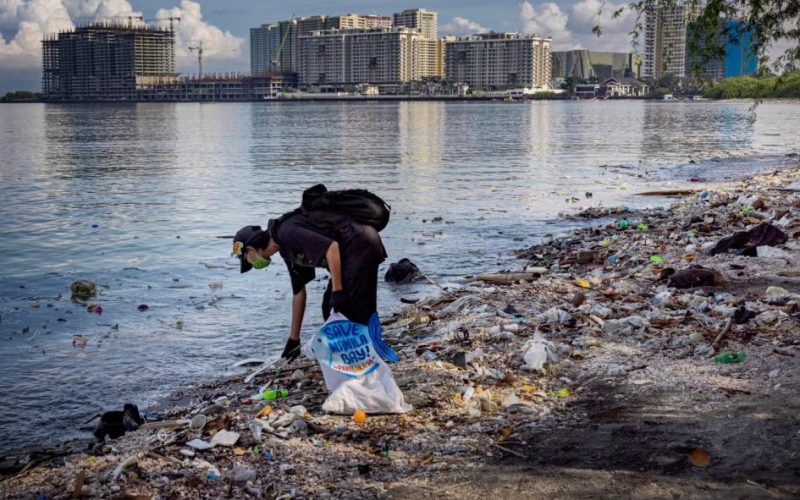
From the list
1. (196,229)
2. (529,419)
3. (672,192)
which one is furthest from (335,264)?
(672,192)

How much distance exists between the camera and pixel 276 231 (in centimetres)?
645

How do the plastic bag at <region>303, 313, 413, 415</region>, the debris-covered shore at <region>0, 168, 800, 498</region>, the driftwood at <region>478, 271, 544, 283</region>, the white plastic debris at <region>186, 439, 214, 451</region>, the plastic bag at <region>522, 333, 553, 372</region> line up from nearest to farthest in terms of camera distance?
the debris-covered shore at <region>0, 168, 800, 498</region> → the white plastic debris at <region>186, 439, 214, 451</region> → the plastic bag at <region>303, 313, 413, 415</region> → the plastic bag at <region>522, 333, 553, 372</region> → the driftwood at <region>478, 271, 544, 283</region>

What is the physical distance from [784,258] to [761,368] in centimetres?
454

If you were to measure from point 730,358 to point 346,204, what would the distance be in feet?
10.5

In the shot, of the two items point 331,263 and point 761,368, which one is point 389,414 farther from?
point 761,368

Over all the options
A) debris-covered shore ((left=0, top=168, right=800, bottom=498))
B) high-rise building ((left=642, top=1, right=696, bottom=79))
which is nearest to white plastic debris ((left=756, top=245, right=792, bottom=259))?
debris-covered shore ((left=0, top=168, right=800, bottom=498))

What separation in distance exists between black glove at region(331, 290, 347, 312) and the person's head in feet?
2.47

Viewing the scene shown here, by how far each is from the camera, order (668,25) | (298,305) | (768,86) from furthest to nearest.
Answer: (768,86), (668,25), (298,305)

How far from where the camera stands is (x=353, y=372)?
6086 millimetres

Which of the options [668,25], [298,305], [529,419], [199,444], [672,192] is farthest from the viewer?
[672,192]

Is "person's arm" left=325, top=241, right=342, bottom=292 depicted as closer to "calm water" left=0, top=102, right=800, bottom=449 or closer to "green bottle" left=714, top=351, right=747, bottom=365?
"calm water" left=0, top=102, right=800, bottom=449

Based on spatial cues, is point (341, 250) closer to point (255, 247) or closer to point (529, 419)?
point (255, 247)

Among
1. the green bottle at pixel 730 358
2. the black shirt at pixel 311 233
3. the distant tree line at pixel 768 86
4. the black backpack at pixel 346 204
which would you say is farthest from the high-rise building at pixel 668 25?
the black shirt at pixel 311 233

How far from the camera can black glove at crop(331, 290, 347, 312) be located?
20.4 ft
